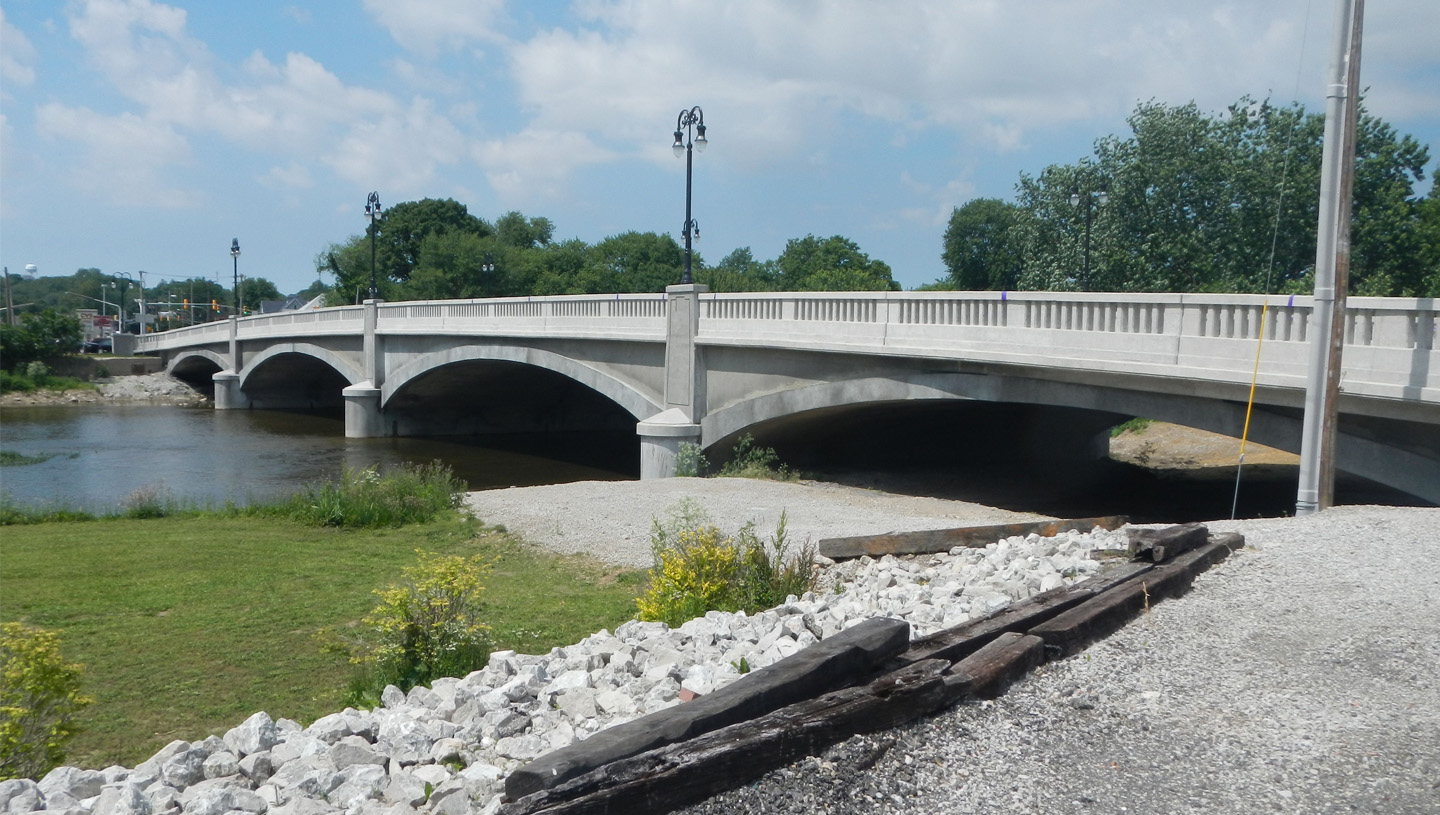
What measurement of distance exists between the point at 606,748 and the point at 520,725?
1.06m

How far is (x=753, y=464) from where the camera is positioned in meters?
19.8

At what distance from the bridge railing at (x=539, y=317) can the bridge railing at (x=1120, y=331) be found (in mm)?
4232

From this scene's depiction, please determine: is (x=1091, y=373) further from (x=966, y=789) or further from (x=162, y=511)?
(x=162, y=511)

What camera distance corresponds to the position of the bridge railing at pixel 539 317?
22891 millimetres

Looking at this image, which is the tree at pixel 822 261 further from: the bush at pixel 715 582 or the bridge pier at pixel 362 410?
the bush at pixel 715 582

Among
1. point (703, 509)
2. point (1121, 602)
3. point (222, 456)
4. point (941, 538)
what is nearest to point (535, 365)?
point (222, 456)

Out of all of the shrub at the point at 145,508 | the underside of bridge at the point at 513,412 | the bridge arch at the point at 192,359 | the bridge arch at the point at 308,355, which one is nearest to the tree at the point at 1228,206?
the underside of bridge at the point at 513,412

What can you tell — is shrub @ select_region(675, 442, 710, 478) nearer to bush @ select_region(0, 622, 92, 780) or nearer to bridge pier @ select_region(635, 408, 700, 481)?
bridge pier @ select_region(635, 408, 700, 481)

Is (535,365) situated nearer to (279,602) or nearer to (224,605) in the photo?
(279,602)

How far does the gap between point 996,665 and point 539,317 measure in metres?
23.1

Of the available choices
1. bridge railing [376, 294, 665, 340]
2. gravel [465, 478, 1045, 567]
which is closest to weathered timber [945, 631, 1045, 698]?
gravel [465, 478, 1045, 567]

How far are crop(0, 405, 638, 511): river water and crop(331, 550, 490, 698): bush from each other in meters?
13.2

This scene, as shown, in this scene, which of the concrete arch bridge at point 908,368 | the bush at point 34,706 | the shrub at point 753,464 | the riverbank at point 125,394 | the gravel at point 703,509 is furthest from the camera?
the riverbank at point 125,394

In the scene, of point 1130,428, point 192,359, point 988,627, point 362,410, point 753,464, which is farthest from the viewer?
point 192,359
